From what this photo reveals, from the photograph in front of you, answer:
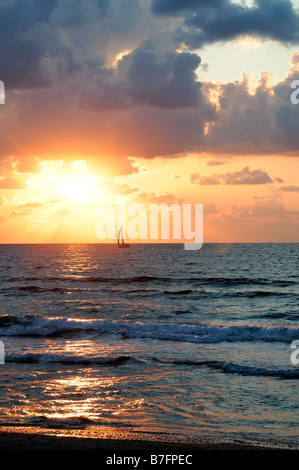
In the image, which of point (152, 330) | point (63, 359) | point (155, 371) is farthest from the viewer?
point (152, 330)

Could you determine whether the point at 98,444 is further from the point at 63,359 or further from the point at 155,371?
the point at 63,359

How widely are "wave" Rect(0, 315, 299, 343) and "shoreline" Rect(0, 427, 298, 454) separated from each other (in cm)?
1576

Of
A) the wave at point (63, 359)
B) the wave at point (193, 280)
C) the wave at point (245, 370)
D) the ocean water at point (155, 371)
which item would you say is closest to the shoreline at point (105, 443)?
the ocean water at point (155, 371)

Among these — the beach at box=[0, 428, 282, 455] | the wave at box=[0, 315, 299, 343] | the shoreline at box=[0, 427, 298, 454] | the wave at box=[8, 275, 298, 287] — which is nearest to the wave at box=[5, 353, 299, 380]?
the wave at box=[0, 315, 299, 343]

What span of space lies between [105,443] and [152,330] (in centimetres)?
2019

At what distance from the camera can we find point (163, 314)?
37.6 metres

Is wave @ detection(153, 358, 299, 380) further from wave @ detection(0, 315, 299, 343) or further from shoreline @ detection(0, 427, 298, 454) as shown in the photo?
shoreline @ detection(0, 427, 298, 454)

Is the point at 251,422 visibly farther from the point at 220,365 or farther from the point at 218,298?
the point at 218,298

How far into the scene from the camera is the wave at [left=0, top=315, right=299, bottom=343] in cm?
2770

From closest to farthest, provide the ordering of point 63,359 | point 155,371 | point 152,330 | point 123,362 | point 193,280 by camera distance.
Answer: point 155,371
point 123,362
point 63,359
point 152,330
point 193,280

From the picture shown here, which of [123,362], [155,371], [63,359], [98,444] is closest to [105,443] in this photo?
[98,444]

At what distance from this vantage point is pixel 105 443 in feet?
33.6
